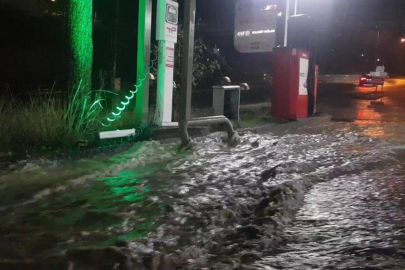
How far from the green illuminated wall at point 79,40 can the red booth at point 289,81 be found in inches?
274

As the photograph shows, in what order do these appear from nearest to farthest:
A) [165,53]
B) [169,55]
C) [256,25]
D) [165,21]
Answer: [165,21], [165,53], [169,55], [256,25]

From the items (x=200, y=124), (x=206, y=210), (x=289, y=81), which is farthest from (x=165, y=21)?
(x=206, y=210)

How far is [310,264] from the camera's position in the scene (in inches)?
179

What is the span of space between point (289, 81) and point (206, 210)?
1006cm

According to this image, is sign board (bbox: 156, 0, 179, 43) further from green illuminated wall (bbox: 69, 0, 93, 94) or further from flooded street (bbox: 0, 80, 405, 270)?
flooded street (bbox: 0, 80, 405, 270)

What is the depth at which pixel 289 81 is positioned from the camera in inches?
612

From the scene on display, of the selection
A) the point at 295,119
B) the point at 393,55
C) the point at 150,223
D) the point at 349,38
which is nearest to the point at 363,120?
the point at 295,119

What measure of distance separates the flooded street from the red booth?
204 inches

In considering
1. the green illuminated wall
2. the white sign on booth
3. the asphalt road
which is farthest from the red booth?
the green illuminated wall

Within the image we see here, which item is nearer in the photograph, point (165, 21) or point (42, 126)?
point (42, 126)

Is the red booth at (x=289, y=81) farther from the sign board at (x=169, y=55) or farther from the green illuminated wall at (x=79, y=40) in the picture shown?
the green illuminated wall at (x=79, y=40)

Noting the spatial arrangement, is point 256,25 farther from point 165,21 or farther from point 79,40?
point 79,40

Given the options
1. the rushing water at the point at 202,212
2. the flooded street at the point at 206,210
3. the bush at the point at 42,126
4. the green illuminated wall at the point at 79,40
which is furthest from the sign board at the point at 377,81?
the bush at the point at 42,126

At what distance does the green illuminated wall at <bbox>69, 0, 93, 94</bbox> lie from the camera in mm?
10562
